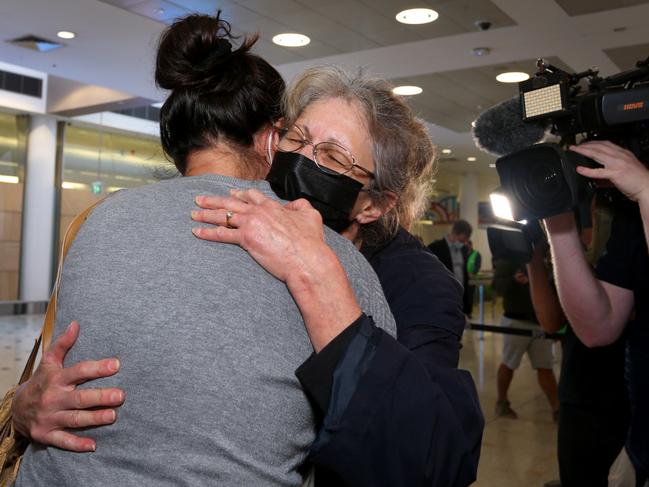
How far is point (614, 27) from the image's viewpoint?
19.7 ft

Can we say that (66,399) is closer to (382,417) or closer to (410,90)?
(382,417)

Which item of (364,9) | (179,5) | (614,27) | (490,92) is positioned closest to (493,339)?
(490,92)

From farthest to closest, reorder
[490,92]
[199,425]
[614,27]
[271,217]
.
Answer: [490,92], [614,27], [271,217], [199,425]

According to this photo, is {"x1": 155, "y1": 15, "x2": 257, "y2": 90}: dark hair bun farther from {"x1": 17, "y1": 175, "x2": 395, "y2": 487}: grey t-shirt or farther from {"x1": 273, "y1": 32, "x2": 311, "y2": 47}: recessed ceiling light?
{"x1": 273, "y1": 32, "x2": 311, "y2": 47}: recessed ceiling light

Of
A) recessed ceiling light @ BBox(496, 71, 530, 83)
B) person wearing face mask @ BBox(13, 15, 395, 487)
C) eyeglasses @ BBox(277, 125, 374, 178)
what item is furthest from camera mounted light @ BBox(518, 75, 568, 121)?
recessed ceiling light @ BBox(496, 71, 530, 83)

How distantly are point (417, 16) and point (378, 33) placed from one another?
569mm

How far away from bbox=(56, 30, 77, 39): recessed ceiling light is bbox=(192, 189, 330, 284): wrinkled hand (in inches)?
258

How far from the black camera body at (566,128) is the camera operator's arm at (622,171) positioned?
4cm

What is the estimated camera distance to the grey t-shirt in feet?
2.74

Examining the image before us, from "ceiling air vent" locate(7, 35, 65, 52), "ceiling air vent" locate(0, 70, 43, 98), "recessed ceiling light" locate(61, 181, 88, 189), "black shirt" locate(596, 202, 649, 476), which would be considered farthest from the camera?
"recessed ceiling light" locate(61, 181, 88, 189)

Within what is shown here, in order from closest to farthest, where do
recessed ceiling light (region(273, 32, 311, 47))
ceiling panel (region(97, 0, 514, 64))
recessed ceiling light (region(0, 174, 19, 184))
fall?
1. ceiling panel (region(97, 0, 514, 64))
2. recessed ceiling light (region(273, 32, 311, 47))
3. recessed ceiling light (region(0, 174, 19, 184))

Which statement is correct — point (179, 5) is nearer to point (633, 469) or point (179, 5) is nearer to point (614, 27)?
point (614, 27)

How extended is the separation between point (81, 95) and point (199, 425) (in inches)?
422

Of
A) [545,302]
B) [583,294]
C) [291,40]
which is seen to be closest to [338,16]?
[291,40]
